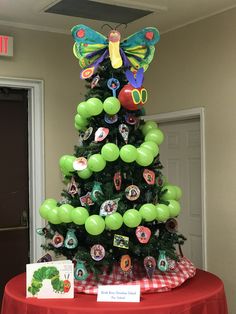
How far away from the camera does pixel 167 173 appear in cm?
445

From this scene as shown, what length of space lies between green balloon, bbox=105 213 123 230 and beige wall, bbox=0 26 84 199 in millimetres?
1742

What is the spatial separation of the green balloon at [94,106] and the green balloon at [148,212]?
1.88 ft

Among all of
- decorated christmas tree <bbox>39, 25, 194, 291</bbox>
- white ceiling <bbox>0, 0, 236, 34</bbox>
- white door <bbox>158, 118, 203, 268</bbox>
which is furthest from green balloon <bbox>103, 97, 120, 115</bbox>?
white door <bbox>158, 118, 203, 268</bbox>

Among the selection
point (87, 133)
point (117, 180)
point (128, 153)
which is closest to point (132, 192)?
point (117, 180)

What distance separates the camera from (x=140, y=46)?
9.46 ft

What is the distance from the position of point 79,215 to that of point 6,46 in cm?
191

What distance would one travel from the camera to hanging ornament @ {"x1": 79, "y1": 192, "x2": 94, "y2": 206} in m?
2.70

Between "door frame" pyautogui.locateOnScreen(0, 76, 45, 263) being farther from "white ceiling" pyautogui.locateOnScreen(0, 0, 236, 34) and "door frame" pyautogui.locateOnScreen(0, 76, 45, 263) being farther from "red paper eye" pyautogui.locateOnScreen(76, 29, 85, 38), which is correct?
"red paper eye" pyautogui.locateOnScreen(76, 29, 85, 38)

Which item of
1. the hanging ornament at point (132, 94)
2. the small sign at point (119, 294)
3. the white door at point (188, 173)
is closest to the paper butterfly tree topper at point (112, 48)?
the hanging ornament at point (132, 94)

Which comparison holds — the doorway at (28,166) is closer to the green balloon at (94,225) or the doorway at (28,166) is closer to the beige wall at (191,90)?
the beige wall at (191,90)

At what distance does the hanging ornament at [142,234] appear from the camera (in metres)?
2.61

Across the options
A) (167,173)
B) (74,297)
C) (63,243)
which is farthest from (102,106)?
→ (167,173)

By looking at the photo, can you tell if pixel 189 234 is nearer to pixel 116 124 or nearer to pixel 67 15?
pixel 116 124

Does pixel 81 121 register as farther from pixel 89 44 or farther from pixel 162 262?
pixel 162 262
